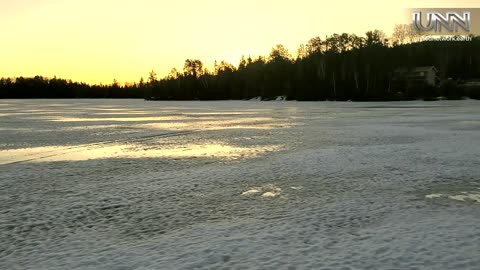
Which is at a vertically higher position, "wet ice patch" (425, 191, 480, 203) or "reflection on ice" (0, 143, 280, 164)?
"reflection on ice" (0, 143, 280, 164)

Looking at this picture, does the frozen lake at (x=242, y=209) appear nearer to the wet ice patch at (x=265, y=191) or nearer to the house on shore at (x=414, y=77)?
the wet ice patch at (x=265, y=191)

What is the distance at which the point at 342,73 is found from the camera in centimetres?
7644

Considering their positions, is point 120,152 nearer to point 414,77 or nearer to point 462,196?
point 462,196

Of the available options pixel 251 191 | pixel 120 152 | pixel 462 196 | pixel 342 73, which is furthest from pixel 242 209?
pixel 342 73

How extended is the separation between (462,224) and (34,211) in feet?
17.5

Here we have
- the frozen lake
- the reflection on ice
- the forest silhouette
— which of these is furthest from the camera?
the forest silhouette

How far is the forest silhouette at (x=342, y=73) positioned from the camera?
67500 millimetres

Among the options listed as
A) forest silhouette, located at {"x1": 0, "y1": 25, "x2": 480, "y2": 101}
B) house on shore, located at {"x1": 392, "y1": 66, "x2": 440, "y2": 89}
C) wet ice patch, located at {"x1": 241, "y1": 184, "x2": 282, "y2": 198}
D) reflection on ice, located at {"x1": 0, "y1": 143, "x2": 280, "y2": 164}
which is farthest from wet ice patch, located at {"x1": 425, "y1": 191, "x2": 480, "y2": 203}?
house on shore, located at {"x1": 392, "y1": 66, "x2": 440, "y2": 89}

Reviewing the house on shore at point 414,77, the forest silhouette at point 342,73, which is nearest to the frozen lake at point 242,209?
the forest silhouette at point 342,73

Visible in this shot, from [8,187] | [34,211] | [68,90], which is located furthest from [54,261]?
[68,90]

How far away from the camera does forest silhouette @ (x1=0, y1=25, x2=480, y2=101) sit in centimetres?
6750

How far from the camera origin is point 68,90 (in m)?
143

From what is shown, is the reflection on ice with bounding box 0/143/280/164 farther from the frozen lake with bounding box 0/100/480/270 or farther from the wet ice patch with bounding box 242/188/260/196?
the wet ice patch with bounding box 242/188/260/196

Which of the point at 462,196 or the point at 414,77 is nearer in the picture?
the point at 462,196
